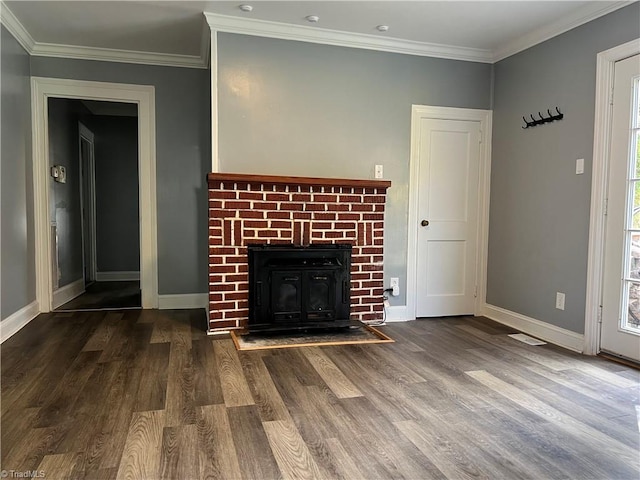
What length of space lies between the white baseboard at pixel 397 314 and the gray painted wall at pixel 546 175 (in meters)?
0.87

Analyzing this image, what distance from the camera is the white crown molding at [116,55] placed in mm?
4016

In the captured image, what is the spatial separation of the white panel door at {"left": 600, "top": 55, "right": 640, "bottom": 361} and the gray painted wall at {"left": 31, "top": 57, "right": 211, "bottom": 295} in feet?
11.3

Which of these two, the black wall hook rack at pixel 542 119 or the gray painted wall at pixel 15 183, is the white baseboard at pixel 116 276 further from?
the black wall hook rack at pixel 542 119

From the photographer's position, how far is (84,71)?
13.6ft

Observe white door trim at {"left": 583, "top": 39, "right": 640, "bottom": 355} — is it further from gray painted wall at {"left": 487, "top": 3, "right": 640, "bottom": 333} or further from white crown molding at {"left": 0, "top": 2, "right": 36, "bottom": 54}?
white crown molding at {"left": 0, "top": 2, "right": 36, "bottom": 54}

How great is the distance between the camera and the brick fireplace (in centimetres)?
339

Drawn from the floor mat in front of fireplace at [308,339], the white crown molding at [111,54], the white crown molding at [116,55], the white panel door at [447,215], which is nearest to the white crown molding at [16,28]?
the white crown molding at [111,54]

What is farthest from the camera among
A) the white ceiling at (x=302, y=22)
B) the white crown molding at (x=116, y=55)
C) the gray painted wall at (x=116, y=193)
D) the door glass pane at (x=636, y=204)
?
the gray painted wall at (x=116, y=193)

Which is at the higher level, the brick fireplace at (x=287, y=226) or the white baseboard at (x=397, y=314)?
the brick fireplace at (x=287, y=226)

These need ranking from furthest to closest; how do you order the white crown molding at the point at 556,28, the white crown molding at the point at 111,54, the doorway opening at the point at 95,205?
the doorway opening at the point at 95,205
the white crown molding at the point at 111,54
the white crown molding at the point at 556,28

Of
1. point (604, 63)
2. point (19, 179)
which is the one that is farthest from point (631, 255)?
point (19, 179)

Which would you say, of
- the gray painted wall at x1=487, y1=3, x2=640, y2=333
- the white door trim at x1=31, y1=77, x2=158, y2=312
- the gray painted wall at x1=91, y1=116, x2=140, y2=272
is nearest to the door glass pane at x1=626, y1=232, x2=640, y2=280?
the gray painted wall at x1=487, y1=3, x2=640, y2=333

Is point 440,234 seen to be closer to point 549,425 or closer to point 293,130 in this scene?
point 293,130

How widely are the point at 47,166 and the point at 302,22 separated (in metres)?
2.79
